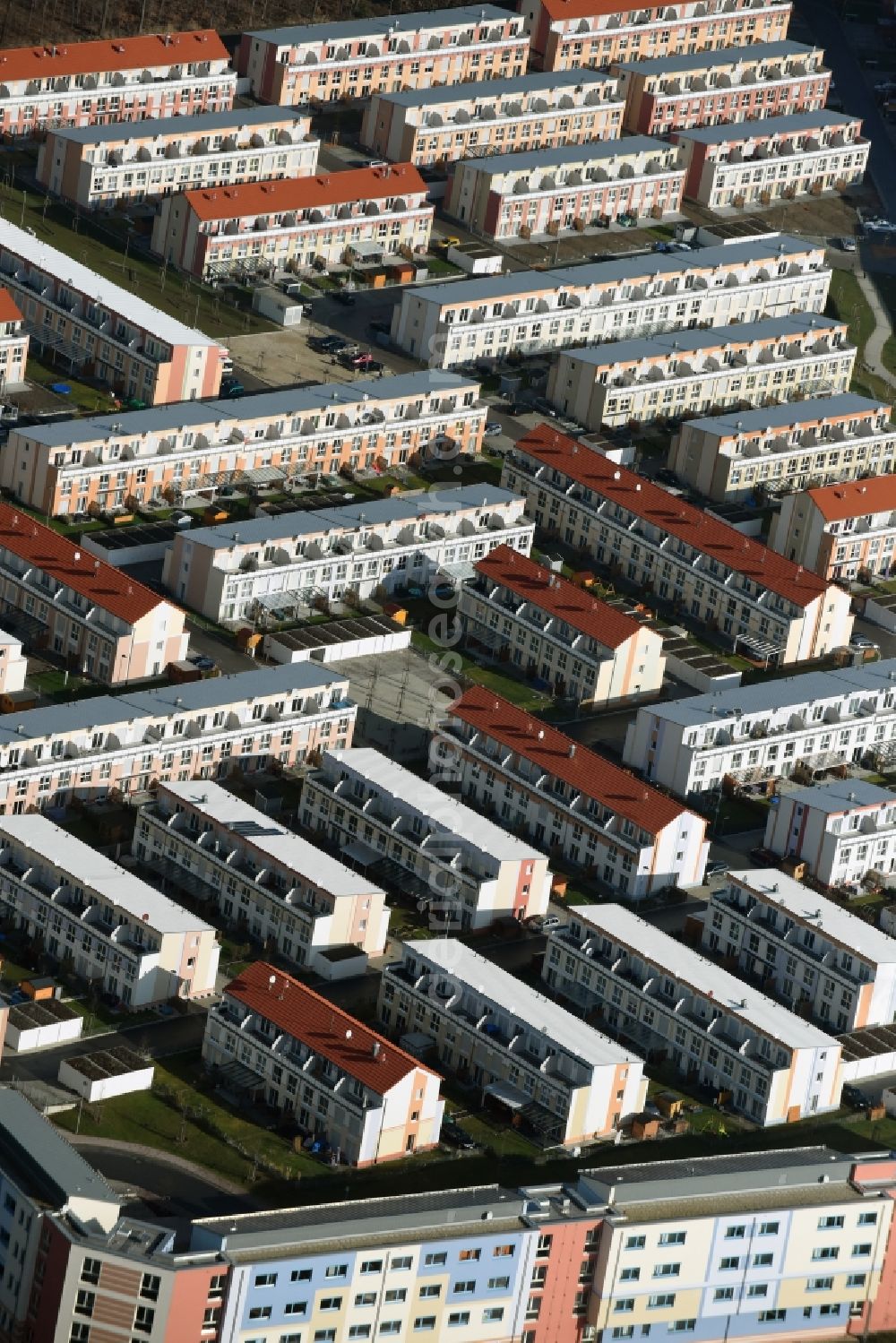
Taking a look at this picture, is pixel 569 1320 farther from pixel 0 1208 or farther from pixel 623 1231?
pixel 0 1208

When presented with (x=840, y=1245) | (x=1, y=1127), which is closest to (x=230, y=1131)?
(x=1, y=1127)

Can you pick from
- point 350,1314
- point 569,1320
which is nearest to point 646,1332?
point 569,1320

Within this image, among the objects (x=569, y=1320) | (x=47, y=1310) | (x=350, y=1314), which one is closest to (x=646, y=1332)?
(x=569, y=1320)

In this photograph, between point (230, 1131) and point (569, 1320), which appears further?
point (230, 1131)

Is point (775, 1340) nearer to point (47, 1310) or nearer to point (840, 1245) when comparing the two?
point (840, 1245)

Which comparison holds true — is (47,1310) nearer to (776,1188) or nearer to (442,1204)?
(442,1204)
